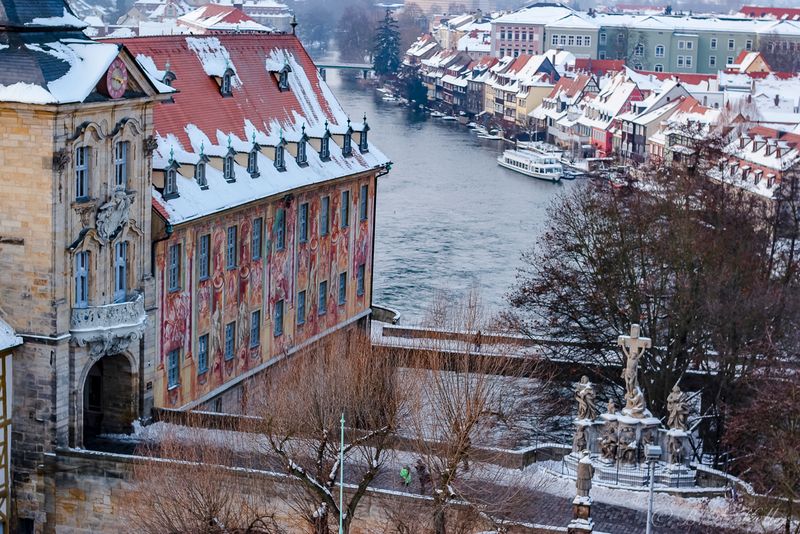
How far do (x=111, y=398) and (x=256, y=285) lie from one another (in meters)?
8.40

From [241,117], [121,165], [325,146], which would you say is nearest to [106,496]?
[121,165]

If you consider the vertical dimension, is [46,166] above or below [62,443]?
above

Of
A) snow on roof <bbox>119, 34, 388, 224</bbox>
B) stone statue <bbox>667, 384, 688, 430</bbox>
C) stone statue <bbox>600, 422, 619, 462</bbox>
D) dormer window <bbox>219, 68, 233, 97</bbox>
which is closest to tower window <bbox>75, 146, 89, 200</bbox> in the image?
snow on roof <bbox>119, 34, 388, 224</bbox>

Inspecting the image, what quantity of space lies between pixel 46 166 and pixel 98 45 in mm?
3170

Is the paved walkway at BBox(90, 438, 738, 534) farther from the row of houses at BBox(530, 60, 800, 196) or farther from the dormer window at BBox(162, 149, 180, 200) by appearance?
the row of houses at BBox(530, 60, 800, 196)

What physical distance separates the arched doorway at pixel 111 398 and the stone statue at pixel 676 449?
13126 mm

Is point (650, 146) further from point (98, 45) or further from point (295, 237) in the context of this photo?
point (98, 45)

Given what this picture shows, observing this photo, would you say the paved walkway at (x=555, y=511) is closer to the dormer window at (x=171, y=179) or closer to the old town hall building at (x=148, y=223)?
the old town hall building at (x=148, y=223)

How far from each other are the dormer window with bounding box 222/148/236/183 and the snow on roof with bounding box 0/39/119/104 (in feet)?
26.5

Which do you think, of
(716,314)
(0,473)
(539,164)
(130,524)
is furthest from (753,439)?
(539,164)

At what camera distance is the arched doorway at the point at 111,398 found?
43188mm

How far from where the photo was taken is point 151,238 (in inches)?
1727

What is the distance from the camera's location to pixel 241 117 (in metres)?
51.9

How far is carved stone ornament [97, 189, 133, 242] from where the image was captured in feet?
135
